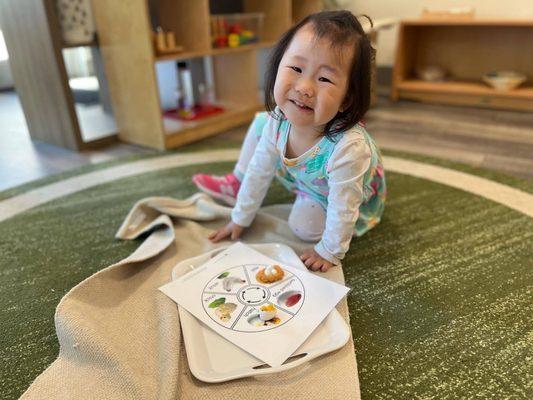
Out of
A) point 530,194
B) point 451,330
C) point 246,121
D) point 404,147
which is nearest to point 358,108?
point 451,330

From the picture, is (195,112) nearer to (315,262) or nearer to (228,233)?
(228,233)

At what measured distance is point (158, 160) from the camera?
137cm

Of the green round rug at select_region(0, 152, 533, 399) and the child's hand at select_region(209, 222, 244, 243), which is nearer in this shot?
the green round rug at select_region(0, 152, 533, 399)

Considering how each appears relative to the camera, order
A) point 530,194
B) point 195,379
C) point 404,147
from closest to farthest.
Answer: point 195,379, point 530,194, point 404,147

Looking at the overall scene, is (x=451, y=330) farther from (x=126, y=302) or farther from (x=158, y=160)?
(x=158, y=160)

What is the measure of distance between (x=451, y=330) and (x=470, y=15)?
169cm

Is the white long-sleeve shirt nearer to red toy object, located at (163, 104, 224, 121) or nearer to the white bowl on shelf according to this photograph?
red toy object, located at (163, 104, 224, 121)

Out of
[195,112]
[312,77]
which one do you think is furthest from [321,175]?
[195,112]

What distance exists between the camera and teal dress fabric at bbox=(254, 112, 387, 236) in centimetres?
77

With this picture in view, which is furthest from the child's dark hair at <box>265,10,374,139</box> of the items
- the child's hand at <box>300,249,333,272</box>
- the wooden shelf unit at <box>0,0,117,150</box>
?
the wooden shelf unit at <box>0,0,117,150</box>

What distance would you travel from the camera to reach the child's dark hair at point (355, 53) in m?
0.63

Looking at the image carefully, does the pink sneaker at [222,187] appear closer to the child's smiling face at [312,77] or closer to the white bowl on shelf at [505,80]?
the child's smiling face at [312,77]

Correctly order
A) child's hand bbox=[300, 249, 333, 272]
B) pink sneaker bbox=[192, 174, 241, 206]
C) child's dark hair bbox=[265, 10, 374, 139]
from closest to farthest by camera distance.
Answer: child's dark hair bbox=[265, 10, 374, 139] < child's hand bbox=[300, 249, 333, 272] < pink sneaker bbox=[192, 174, 241, 206]

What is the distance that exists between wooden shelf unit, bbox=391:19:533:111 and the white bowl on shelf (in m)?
0.02
